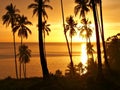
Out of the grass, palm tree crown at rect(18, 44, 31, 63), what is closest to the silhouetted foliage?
the grass

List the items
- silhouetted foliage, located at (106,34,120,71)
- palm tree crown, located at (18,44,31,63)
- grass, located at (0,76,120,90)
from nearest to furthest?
grass, located at (0,76,120,90), silhouetted foliage, located at (106,34,120,71), palm tree crown, located at (18,44,31,63)

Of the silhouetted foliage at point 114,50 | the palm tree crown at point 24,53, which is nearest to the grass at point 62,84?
the silhouetted foliage at point 114,50

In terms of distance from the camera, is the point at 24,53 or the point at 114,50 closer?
the point at 114,50

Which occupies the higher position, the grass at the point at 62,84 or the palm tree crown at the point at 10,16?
the palm tree crown at the point at 10,16

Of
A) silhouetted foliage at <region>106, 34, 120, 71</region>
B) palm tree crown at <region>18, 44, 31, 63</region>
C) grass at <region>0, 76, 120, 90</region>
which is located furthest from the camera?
palm tree crown at <region>18, 44, 31, 63</region>

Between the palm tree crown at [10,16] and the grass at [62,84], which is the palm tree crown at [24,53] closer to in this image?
the palm tree crown at [10,16]

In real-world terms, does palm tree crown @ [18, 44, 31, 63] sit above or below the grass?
above

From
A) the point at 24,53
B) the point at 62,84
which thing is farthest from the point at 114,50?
the point at 24,53

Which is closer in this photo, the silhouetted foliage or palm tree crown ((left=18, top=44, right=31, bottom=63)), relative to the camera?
the silhouetted foliage

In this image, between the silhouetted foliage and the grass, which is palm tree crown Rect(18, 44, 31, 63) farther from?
the grass

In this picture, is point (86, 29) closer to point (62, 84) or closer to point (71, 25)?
point (71, 25)

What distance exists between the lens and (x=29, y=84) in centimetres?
3797

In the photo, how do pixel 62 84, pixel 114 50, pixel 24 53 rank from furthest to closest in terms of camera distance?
pixel 24 53 < pixel 114 50 < pixel 62 84

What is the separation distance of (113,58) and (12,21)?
27346 millimetres
